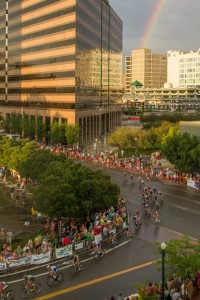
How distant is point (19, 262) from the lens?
2691cm

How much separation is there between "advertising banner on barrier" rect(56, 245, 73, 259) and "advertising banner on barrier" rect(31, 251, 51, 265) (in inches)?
26.1

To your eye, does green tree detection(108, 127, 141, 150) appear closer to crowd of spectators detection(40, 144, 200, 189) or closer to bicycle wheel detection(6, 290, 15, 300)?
crowd of spectators detection(40, 144, 200, 189)

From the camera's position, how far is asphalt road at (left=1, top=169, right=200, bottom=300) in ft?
77.5

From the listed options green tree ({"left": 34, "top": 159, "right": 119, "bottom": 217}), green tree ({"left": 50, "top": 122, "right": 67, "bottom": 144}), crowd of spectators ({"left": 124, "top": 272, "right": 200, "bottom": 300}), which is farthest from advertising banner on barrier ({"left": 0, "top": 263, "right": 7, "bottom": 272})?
green tree ({"left": 50, "top": 122, "right": 67, "bottom": 144})

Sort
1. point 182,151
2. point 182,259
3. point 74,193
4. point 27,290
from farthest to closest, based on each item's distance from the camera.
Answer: point 182,151 < point 74,193 < point 27,290 < point 182,259

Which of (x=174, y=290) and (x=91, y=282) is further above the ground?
(x=174, y=290)

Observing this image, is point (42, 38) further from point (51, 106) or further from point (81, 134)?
point (81, 134)

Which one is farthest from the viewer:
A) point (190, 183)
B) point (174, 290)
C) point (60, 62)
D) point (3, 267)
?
point (60, 62)

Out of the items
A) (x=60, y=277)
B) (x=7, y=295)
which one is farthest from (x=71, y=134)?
(x=7, y=295)

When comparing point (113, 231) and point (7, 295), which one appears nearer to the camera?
point (7, 295)

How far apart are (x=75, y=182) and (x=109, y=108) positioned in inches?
3595

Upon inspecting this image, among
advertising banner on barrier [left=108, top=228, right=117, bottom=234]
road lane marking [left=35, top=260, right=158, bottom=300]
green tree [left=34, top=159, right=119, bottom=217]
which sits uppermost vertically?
green tree [left=34, top=159, right=119, bottom=217]

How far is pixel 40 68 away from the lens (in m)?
100

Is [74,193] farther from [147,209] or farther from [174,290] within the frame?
[174,290]
